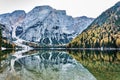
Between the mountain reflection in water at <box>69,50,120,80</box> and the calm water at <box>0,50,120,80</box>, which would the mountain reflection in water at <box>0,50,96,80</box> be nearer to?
the calm water at <box>0,50,120,80</box>

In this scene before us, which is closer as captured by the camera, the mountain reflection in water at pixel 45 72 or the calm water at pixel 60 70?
the mountain reflection in water at pixel 45 72

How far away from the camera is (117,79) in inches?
1727

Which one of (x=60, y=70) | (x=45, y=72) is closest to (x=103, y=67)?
(x=60, y=70)

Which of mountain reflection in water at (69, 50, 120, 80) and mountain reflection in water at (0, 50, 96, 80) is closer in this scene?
mountain reflection in water at (0, 50, 96, 80)

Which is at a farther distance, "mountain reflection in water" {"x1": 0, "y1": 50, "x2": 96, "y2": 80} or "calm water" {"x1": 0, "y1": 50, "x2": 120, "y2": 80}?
"calm water" {"x1": 0, "y1": 50, "x2": 120, "y2": 80}

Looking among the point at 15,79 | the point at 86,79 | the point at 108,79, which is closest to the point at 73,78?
the point at 86,79

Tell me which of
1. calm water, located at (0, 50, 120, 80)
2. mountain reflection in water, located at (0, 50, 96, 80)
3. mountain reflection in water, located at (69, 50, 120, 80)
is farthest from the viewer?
mountain reflection in water, located at (69, 50, 120, 80)

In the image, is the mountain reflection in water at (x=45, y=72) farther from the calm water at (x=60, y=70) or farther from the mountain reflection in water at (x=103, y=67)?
the mountain reflection in water at (x=103, y=67)

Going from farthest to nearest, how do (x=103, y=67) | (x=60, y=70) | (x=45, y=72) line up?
1. (x=103, y=67)
2. (x=60, y=70)
3. (x=45, y=72)

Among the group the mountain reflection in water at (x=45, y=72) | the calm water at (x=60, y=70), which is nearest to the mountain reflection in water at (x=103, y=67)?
the calm water at (x=60, y=70)

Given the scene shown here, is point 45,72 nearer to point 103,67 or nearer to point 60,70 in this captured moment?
point 60,70

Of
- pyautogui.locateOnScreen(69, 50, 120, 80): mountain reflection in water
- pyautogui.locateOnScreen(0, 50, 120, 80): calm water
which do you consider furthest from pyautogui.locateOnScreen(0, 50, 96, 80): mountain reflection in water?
pyautogui.locateOnScreen(69, 50, 120, 80): mountain reflection in water

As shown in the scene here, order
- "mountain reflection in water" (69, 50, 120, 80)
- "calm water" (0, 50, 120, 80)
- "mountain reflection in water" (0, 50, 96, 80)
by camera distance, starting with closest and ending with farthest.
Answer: "mountain reflection in water" (0, 50, 96, 80) < "calm water" (0, 50, 120, 80) < "mountain reflection in water" (69, 50, 120, 80)

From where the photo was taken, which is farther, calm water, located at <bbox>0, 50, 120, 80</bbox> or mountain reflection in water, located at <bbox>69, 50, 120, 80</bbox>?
mountain reflection in water, located at <bbox>69, 50, 120, 80</bbox>
